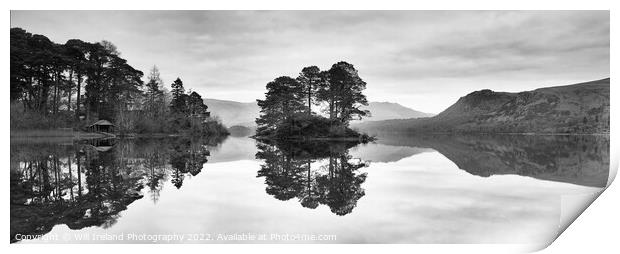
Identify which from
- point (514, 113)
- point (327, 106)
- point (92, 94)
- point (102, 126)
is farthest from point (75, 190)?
point (514, 113)

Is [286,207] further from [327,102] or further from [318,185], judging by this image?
[327,102]

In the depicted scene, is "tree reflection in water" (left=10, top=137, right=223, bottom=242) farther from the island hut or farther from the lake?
the island hut

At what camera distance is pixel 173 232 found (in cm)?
506

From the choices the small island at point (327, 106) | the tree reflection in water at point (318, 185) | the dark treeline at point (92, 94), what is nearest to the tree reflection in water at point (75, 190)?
the tree reflection in water at point (318, 185)

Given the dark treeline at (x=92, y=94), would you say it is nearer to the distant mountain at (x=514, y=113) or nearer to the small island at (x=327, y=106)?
the small island at (x=327, y=106)

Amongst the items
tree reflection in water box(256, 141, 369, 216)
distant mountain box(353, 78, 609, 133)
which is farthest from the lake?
distant mountain box(353, 78, 609, 133)

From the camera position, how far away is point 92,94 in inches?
1716

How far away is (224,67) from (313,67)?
2703 cm

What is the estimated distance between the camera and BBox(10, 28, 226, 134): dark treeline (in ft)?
65.0

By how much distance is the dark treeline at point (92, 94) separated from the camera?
1981cm

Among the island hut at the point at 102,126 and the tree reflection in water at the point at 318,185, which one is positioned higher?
the island hut at the point at 102,126

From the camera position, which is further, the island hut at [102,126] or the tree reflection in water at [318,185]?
the island hut at [102,126]

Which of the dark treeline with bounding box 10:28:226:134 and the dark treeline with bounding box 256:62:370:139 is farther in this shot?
the dark treeline with bounding box 256:62:370:139

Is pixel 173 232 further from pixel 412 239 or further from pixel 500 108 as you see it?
pixel 500 108
